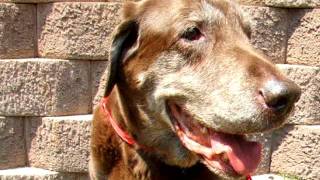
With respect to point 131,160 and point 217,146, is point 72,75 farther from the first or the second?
point 217,146

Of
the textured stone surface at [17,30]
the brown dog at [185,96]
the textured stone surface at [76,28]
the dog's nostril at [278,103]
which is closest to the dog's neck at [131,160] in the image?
the brown dog at [185,96]

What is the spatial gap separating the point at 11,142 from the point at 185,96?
194cm

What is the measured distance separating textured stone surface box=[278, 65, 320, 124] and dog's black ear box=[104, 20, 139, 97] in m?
1.59

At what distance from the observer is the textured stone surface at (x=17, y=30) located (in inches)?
160

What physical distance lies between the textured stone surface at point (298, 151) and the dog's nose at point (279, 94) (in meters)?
1.89

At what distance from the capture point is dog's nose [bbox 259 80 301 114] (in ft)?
7.68

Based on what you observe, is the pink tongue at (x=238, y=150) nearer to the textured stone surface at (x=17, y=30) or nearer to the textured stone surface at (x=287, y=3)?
the textured stone surface at (x=287, y=3)

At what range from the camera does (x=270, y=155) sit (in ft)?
14.2

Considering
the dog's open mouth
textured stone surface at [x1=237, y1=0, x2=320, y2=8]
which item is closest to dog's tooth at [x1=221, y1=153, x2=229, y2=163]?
the dog's open mouth

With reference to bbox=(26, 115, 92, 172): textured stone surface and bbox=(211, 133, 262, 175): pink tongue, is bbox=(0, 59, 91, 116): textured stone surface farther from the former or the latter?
bbox=(211, 133, 262, 175): pink tongue

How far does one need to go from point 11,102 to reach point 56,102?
0.94ft

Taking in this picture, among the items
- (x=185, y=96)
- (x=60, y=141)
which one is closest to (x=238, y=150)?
(x=185, y=96)

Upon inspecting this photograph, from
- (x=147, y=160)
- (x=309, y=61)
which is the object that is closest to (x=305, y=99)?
(x=309, y=61)

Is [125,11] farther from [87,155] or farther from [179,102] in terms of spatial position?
[87,155]
